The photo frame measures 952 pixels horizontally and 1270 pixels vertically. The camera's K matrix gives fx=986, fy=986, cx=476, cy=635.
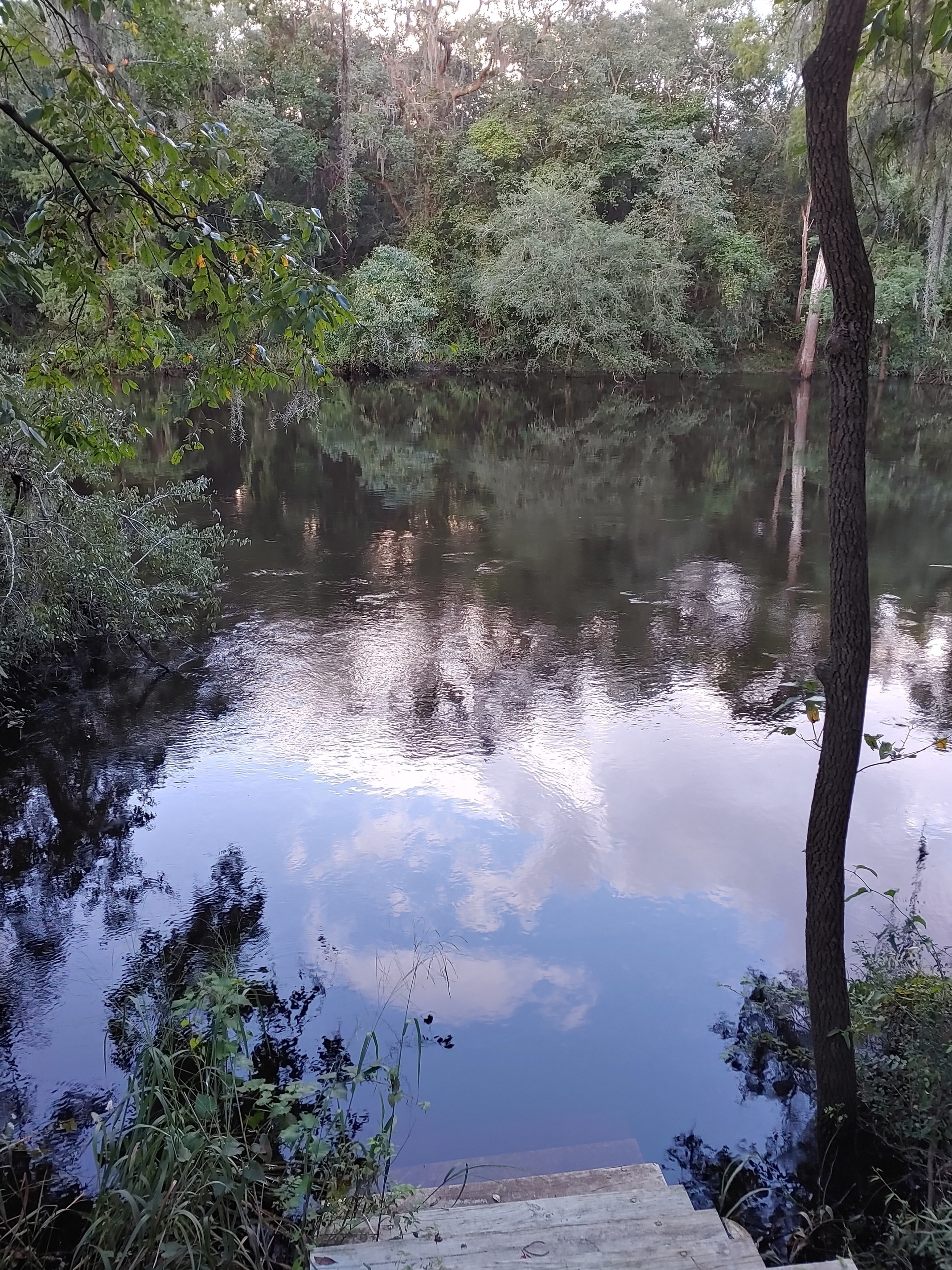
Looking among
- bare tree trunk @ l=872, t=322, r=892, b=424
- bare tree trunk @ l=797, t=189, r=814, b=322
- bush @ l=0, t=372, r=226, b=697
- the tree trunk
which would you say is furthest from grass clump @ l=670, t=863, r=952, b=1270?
bare tree trunk @ l=797, t=189, r=814, b=322

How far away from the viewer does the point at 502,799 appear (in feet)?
21.3

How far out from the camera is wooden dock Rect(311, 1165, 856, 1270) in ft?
8.25

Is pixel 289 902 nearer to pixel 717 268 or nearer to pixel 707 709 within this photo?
pixel 707 709

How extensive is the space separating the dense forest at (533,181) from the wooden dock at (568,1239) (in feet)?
81.1

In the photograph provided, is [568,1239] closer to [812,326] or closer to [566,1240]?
[566,1240]

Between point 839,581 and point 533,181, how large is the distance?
2996 centimetres

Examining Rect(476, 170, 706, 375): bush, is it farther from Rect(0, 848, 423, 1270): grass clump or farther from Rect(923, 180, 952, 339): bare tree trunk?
Rect(0, 848, 423, 1270): grass clump

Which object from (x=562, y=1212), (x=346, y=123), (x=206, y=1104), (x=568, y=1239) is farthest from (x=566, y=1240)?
(x=346, y=123)

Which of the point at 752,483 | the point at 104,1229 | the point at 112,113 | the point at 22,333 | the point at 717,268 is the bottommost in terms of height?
the point at 104,1229

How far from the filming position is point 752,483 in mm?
15648

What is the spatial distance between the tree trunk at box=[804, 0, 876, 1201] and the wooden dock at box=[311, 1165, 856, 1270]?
885 mm

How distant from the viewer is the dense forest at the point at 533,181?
27.0 meters

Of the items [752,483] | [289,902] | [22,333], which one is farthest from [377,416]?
[289,902]

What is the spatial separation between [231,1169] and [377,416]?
21.0 m
